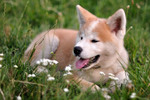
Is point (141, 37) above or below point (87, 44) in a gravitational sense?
below

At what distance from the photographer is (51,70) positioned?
129 inches

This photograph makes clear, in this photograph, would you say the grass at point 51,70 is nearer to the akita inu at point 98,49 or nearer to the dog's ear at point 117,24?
the akita inu at point 98,49

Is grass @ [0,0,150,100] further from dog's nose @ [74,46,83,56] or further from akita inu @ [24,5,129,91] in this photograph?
dog's nose @ [74,46,83,56]

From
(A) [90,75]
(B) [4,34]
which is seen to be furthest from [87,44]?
(B) [4,34]

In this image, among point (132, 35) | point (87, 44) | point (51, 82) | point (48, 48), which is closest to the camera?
point (51, 82)

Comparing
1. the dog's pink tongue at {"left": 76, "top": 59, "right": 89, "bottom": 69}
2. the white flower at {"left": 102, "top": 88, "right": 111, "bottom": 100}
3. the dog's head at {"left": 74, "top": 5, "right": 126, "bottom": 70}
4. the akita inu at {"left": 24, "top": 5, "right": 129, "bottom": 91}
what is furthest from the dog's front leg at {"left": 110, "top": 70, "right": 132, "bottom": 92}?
the dog's pink tongue at {"left": 76, "top": 59, "right": 89, "bottom": 69}

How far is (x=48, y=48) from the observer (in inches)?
174

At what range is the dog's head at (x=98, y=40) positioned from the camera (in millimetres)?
3543

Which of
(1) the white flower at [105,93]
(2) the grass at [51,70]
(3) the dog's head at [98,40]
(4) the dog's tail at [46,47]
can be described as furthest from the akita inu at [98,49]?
(4) the dog's tail at [46,47]

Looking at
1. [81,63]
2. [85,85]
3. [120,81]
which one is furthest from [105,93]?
[81,63]

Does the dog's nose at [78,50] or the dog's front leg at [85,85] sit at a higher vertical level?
the dog's nose at [78,50]

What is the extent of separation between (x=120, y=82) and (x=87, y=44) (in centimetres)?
68

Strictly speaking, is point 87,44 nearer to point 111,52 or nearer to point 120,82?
point 111,52

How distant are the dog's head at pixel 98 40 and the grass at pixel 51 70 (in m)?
0.42
